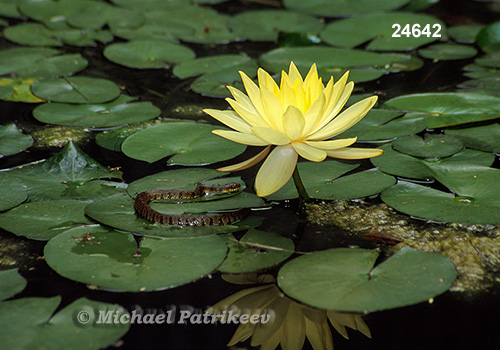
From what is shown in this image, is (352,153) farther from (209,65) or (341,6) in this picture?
(341,6)

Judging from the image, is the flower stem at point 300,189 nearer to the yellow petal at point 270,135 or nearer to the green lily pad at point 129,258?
the yellow petal at point 270,135


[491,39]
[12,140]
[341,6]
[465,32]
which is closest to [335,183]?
[12,140]

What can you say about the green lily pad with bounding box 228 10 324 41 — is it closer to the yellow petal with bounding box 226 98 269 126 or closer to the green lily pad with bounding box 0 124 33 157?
the green lily pad with bounding box 0 124 33 157

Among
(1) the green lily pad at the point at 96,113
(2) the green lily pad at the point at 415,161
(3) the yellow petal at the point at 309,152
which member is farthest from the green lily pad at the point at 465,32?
(3) the yellow petal at the point at 309,152

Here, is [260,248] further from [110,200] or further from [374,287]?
[110,200]

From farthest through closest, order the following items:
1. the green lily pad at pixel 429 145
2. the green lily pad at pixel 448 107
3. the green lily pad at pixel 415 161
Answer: the green lily pad at pixel 448 107 → the green lily pad at pixel 429 145 → the green lily pad at pixel 415 161

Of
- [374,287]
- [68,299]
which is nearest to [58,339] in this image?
[68,299]

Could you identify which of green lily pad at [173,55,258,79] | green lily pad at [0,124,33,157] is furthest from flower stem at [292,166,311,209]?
green lily pad at [173,55,258,79]
